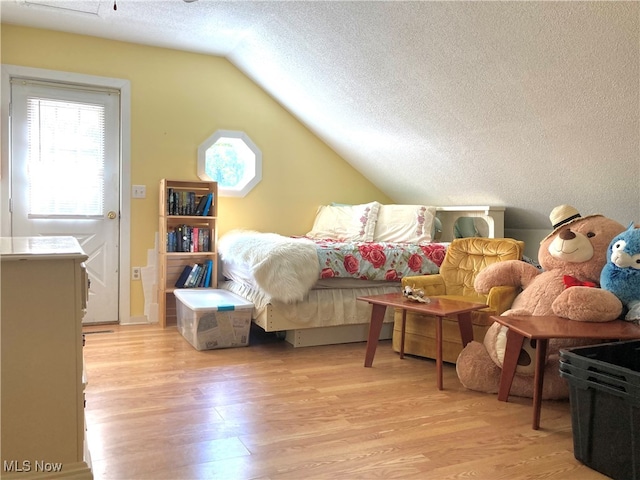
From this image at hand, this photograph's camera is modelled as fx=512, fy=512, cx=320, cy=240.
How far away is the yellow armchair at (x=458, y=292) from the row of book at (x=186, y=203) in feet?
5.72

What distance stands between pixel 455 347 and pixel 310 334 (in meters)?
0.99

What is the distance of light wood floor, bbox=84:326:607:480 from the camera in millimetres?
1784

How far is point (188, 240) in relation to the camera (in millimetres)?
4098

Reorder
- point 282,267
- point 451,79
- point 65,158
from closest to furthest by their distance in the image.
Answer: point 451,79 → point 282,267 → point 65,158

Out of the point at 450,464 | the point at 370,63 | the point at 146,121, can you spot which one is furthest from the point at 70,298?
the point at 146,121

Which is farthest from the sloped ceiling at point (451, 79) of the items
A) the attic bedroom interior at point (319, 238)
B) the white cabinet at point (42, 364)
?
the white cabinet at point (42, 364)

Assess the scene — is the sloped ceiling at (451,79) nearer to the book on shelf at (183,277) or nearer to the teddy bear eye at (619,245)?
the teddy bear eye at (619,245)

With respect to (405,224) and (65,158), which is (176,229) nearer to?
(65,158)

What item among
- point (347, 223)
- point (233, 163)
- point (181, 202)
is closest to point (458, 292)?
point (347, 223)

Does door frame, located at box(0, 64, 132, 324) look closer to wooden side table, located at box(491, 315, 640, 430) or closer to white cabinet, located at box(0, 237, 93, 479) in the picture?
white cabinet, located at box(0, 237, 93, 479)

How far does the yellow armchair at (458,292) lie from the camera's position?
2.89 meters

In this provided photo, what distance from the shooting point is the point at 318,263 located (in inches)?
131

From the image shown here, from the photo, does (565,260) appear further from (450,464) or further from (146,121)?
(146,121)

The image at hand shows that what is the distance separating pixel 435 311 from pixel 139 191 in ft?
8.76
